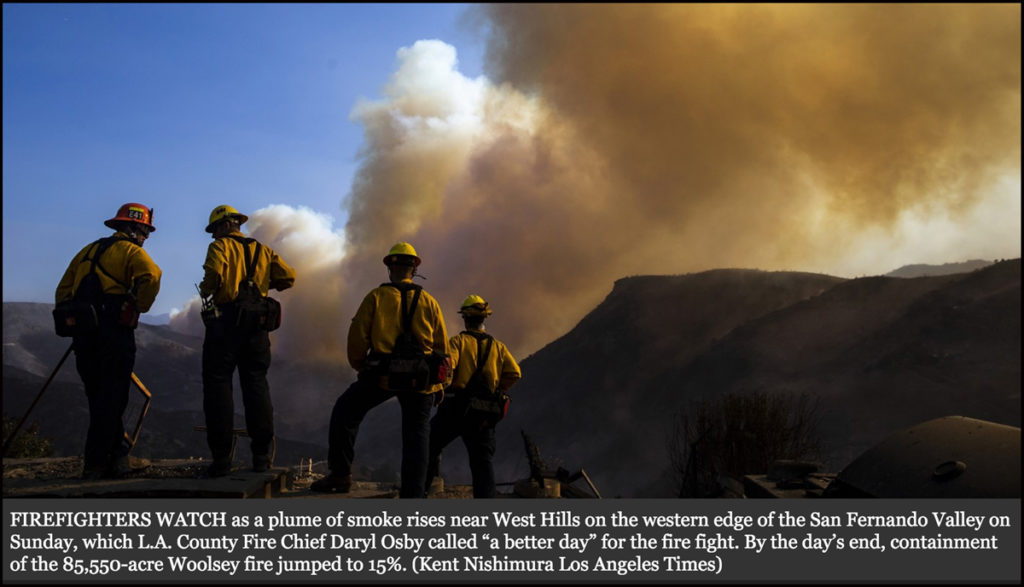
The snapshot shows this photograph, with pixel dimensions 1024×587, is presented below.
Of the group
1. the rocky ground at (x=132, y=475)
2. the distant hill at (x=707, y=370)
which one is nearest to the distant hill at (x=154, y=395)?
the distant hill at (x=707, y=370)

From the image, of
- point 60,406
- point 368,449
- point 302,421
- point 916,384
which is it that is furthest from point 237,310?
Answer: point 302,421

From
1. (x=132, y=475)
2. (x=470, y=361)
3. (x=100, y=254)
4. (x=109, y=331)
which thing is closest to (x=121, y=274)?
(x=100, y=254)

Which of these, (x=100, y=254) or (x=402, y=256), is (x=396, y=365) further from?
(x=100, y=254)

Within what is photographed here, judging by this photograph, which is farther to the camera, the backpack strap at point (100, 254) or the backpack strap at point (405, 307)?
the backpack strap at point (100, 254)

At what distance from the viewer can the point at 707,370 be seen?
6322 centimetres

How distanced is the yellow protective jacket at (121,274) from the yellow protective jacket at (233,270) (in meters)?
0.57

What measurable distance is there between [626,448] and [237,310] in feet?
195

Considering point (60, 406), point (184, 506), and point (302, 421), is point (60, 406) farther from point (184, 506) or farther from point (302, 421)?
point (184, 506)

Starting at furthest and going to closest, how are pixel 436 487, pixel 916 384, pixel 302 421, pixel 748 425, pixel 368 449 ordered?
pixel 302 421 → pixel 368 449 → pixel 916 384 → pixel 748 425 → pixel 436 487

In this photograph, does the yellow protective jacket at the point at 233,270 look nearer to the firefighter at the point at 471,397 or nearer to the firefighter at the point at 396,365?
the firefighter at the point at 396,365

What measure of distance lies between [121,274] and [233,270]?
1.06m

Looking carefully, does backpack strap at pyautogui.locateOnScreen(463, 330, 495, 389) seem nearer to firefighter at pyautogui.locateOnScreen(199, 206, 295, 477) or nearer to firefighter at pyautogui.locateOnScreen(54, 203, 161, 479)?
firefighter at pyautogui.locateOnScreen(199, 206, 295, 477)

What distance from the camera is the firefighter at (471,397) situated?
23.4ft

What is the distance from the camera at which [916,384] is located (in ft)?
143
